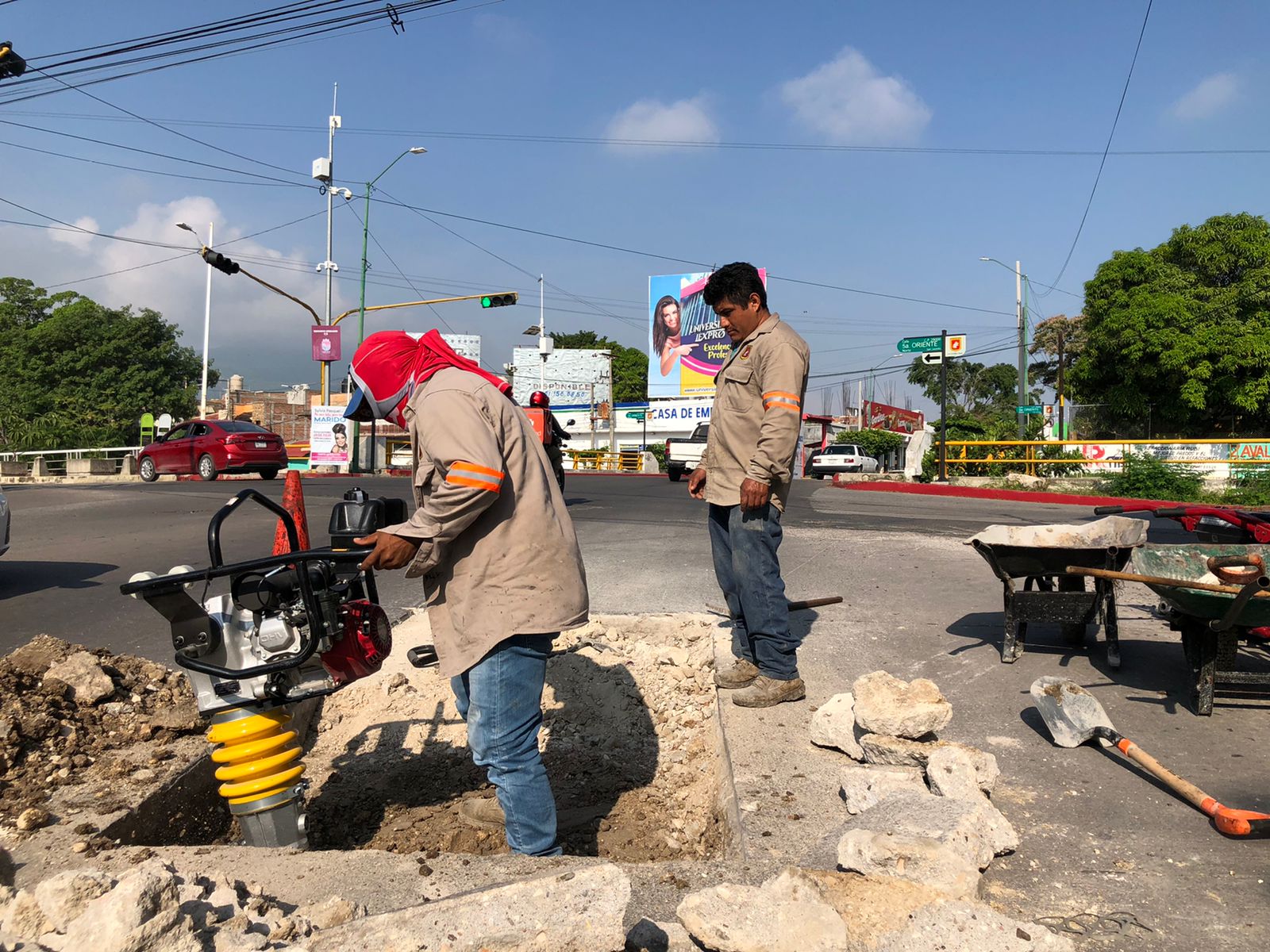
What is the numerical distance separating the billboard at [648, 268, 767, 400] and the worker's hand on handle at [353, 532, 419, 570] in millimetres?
45533

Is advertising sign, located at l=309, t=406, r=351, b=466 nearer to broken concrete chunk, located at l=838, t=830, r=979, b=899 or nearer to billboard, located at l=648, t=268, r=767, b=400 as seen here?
billboard, located at l=648, t=268, r=767, b=400

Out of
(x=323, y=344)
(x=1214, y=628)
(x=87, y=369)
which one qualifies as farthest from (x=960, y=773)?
(x=87, y=369)

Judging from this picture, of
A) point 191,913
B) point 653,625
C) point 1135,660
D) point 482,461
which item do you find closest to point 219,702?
point 191,913

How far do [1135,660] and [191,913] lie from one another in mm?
4717

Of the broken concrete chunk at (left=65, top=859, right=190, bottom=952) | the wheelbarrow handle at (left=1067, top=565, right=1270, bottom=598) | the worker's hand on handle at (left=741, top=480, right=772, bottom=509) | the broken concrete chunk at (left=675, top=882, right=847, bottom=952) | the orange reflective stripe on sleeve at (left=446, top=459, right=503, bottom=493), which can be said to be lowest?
the broken concrete chunk at (left=675, top=882, right=847, bottom=952)

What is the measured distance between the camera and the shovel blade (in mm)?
3635

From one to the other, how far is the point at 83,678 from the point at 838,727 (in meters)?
3.27

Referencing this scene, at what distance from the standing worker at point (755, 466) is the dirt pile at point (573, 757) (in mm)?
477

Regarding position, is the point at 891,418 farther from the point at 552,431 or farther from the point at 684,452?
the point at 552,431

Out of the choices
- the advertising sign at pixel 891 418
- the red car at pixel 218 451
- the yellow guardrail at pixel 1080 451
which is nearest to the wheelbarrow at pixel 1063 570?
the yellow guardrail at pixel 1080 451

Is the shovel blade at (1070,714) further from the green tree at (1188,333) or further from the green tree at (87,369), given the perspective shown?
the green tree at (87,369)

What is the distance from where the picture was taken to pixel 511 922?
2021 millimetres

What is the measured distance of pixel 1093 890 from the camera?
2543 millimetres

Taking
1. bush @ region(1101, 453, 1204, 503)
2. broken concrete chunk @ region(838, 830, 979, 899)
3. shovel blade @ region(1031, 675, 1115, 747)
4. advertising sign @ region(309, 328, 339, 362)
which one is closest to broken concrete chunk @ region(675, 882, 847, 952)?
broken concrete chunk @ region(838, 830, 979, 899)
